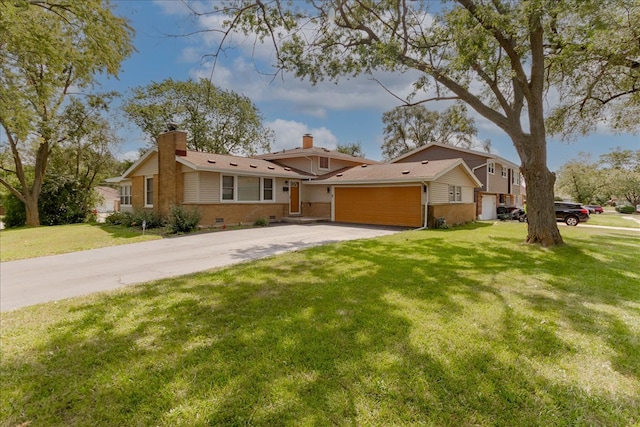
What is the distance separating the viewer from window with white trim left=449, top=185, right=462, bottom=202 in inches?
705

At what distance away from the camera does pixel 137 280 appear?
6371 millimetres

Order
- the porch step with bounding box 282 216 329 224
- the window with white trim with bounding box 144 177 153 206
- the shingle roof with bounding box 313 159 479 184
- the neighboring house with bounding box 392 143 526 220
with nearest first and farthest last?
the shingle roof with bounding box 313 159 479 184 → the window with white trim with bounding box 144 177 153 206 → the porch step with bounding box 282 216 329 224 → the neighboring house with bounding box 392 143 526 220

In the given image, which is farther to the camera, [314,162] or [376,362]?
[314,162]

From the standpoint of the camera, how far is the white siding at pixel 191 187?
49.2 ft

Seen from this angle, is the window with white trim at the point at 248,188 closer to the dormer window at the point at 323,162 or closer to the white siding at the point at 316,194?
the white siding at the point at 316,194

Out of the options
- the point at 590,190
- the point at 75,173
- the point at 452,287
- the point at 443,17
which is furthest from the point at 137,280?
the point at 590,190

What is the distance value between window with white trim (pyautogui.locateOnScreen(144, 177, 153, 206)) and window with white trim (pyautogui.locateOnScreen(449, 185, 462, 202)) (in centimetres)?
1720

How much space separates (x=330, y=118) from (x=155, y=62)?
22.1 metres

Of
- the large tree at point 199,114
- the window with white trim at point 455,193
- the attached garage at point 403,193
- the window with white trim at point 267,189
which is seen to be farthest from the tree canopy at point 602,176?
the window with white trim at point 267,189

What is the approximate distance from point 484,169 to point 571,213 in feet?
20.9

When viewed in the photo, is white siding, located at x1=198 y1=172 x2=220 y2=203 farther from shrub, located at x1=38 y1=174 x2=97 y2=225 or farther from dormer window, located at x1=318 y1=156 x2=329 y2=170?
shrub, located at x1=38 y1=174 x2=97 y2=225

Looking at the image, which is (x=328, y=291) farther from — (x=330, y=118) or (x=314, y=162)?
(x=330, y=118)

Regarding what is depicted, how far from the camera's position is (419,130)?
37281 mm

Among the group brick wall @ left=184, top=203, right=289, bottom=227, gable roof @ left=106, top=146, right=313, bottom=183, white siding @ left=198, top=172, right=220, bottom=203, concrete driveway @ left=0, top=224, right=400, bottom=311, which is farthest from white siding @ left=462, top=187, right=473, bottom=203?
white siding @ left=198, top=172, right=220, bottom=203
